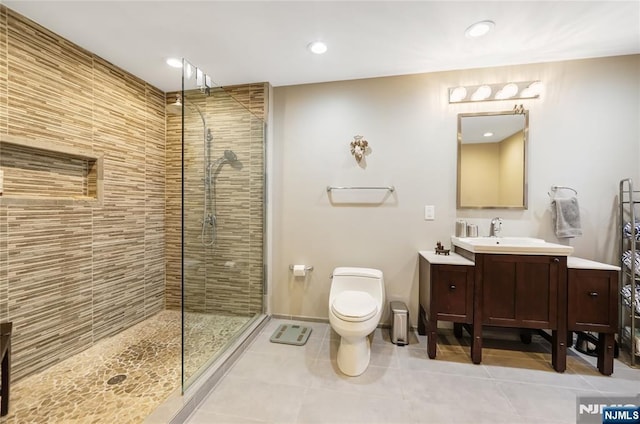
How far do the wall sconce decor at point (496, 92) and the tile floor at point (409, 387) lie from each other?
212 cm

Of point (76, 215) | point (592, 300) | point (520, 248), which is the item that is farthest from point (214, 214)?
point (592, 300)

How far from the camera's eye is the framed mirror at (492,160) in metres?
2.25

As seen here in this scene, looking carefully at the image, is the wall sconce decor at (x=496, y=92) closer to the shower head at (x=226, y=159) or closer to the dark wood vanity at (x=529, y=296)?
the dark wood vanity at (x=529, y=296)

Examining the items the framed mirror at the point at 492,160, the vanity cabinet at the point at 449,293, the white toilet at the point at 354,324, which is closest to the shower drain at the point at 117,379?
the white toilet at the point at 354,324

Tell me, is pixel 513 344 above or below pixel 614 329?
below

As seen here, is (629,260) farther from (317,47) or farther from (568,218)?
(317,47)

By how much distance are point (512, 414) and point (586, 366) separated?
3.11 ft

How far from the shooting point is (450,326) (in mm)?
2406

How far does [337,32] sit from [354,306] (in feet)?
6.43

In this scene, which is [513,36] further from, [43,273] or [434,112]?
[43,273]

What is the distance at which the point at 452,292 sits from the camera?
1.94m

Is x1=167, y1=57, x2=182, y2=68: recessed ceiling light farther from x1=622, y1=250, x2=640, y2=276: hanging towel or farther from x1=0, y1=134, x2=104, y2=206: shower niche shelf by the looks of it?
x1=622, y1=250, x2=640, y2=276: hanging towel

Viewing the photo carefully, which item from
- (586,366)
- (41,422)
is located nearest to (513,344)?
(586,366)

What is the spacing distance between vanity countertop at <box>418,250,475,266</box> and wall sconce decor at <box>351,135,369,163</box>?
42.4 inches
